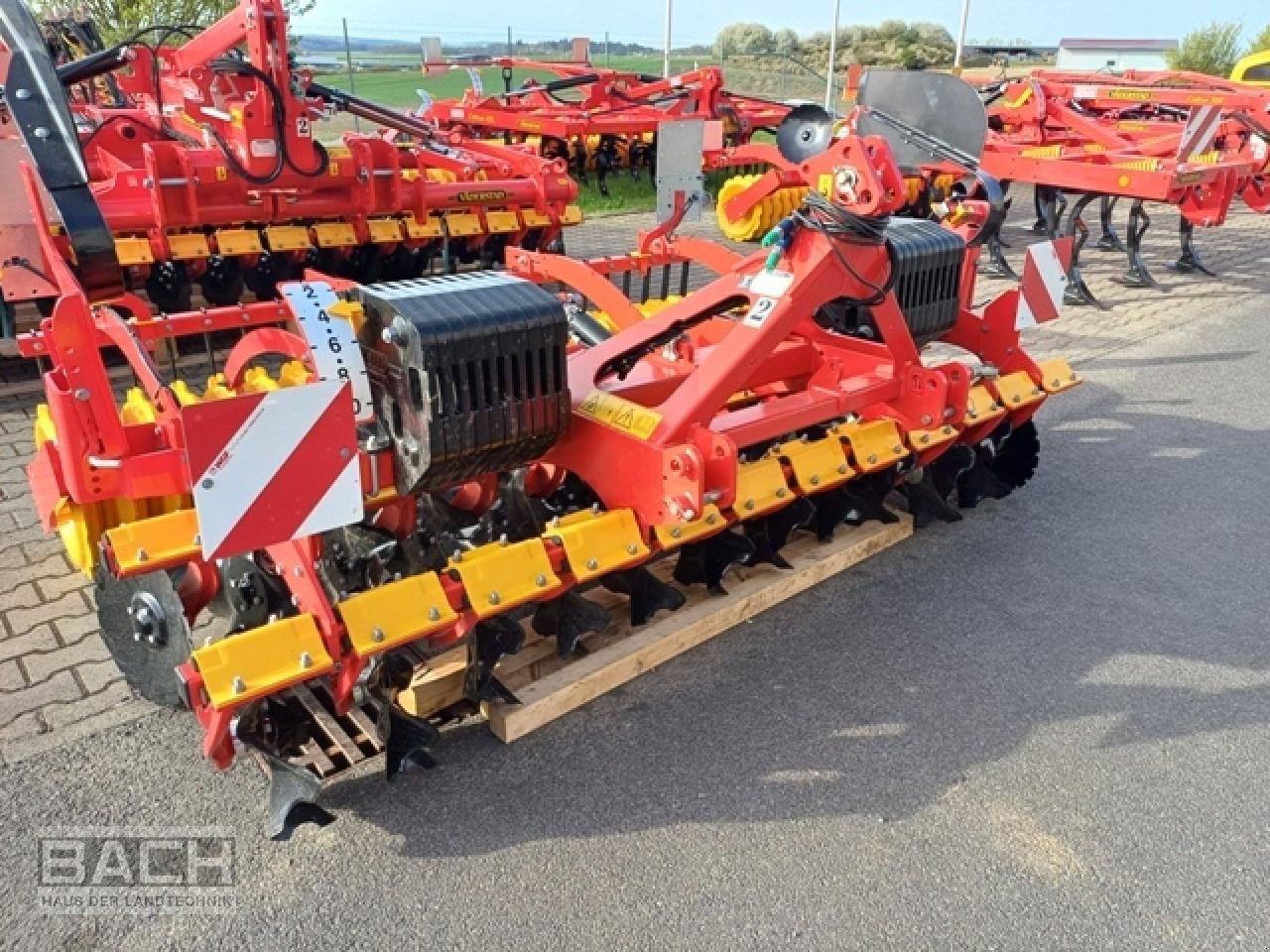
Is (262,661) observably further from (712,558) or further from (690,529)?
(712,558)

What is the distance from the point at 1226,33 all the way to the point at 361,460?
37.0 metres

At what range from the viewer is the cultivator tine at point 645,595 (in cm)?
346

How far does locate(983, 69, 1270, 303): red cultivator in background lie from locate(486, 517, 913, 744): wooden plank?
521 centimetres

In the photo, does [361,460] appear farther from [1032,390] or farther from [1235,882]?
[1032,390]

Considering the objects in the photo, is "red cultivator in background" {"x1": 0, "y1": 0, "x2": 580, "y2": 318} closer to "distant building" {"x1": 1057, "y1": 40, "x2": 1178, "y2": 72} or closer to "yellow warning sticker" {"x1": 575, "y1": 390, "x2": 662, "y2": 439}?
"yellow warning sticker" {"x1": 575, "y1": 390, "x2": 662, "y2": 439}

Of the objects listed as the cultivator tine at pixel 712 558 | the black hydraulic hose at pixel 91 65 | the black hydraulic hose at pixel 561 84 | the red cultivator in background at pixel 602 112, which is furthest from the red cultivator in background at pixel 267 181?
the black hydraulic hose at pixel 561 84

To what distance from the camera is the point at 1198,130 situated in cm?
814

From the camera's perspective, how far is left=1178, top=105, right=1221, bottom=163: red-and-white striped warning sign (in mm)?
8062

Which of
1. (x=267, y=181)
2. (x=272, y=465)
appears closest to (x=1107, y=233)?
(x=267, y=181)

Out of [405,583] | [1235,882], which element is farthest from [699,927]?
[1235,882]

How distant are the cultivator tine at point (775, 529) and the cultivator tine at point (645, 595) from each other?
0.48 m

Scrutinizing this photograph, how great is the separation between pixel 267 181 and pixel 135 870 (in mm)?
4906

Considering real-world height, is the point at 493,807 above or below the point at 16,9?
below

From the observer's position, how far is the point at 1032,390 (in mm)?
4340
